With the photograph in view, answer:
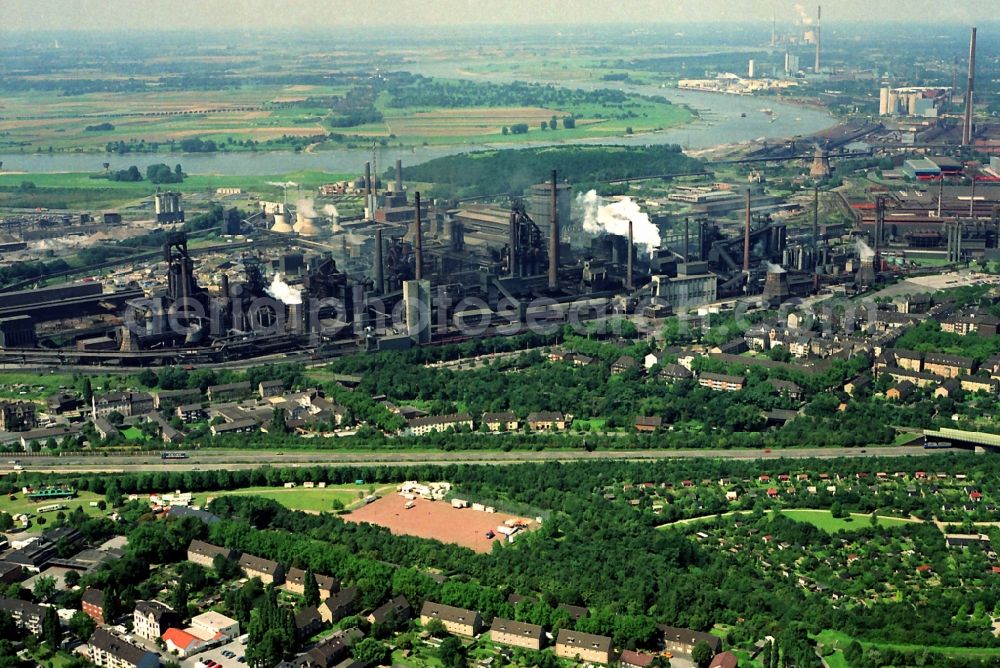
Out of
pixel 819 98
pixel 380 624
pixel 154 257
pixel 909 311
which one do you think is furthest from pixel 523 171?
pixel 380 624

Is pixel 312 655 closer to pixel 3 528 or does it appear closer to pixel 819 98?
pixel 3 528

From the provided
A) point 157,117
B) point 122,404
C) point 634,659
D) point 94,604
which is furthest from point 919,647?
point 157,117

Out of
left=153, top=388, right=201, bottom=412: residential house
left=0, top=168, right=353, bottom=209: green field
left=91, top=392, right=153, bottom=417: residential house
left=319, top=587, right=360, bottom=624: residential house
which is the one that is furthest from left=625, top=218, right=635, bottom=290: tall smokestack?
Result: left=319, top=587, right=360, bottom=624: residential house

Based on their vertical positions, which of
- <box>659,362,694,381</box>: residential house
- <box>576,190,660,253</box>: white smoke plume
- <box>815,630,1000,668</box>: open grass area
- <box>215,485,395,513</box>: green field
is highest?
<box>576,190,660,253</box>: white smoke plume

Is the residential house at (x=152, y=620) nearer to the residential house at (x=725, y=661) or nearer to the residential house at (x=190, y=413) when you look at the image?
the residential house at (x=725, y=661)

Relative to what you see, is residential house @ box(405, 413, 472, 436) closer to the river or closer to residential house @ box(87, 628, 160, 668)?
residential house @ box(87, 628, 160, 668)
